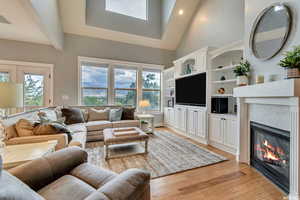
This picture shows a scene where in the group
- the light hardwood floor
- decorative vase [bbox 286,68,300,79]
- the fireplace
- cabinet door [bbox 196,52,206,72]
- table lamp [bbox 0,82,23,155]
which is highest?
cabinet door [bbox 196,52,206,72]

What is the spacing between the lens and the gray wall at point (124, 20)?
4371 millimetres

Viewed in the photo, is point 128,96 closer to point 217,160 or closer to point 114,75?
point 114,75

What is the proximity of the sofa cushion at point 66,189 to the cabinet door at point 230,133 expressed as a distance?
9.07 feet

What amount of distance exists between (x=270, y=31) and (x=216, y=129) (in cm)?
206

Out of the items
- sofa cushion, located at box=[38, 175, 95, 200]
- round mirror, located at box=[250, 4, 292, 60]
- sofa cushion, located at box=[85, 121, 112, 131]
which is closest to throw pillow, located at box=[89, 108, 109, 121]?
sofa cushion, located at box=[85, 121, 112, 131]

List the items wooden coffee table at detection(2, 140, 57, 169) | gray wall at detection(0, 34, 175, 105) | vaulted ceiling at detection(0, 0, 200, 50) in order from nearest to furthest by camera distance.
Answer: wooden coffee table at detection(2, 140, 57, 169) < vaulted ceiling at detection(0, 0, 200, 50) < gray wall at detection(0, 34, 175, 105)

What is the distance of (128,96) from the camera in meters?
5.22

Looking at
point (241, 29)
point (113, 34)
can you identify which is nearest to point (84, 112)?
point (113, 34)

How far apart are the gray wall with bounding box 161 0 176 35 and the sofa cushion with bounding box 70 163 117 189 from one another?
16.7ft

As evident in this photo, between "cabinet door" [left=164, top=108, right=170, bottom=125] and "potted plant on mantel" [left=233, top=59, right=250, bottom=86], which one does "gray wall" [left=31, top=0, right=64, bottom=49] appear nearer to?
"potted plant on mantel" [left=233, top=59, right=250, bottom=86]

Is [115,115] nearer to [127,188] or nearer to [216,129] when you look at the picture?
[216,129]

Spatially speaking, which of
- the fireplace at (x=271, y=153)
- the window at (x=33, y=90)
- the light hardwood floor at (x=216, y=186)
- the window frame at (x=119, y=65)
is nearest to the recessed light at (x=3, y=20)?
the window at (x=33, y=90)

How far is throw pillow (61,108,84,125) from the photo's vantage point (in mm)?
3549

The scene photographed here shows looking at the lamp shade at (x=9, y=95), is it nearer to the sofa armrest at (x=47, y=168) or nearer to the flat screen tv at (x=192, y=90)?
the sofa armrest at (x=47, y=168)
